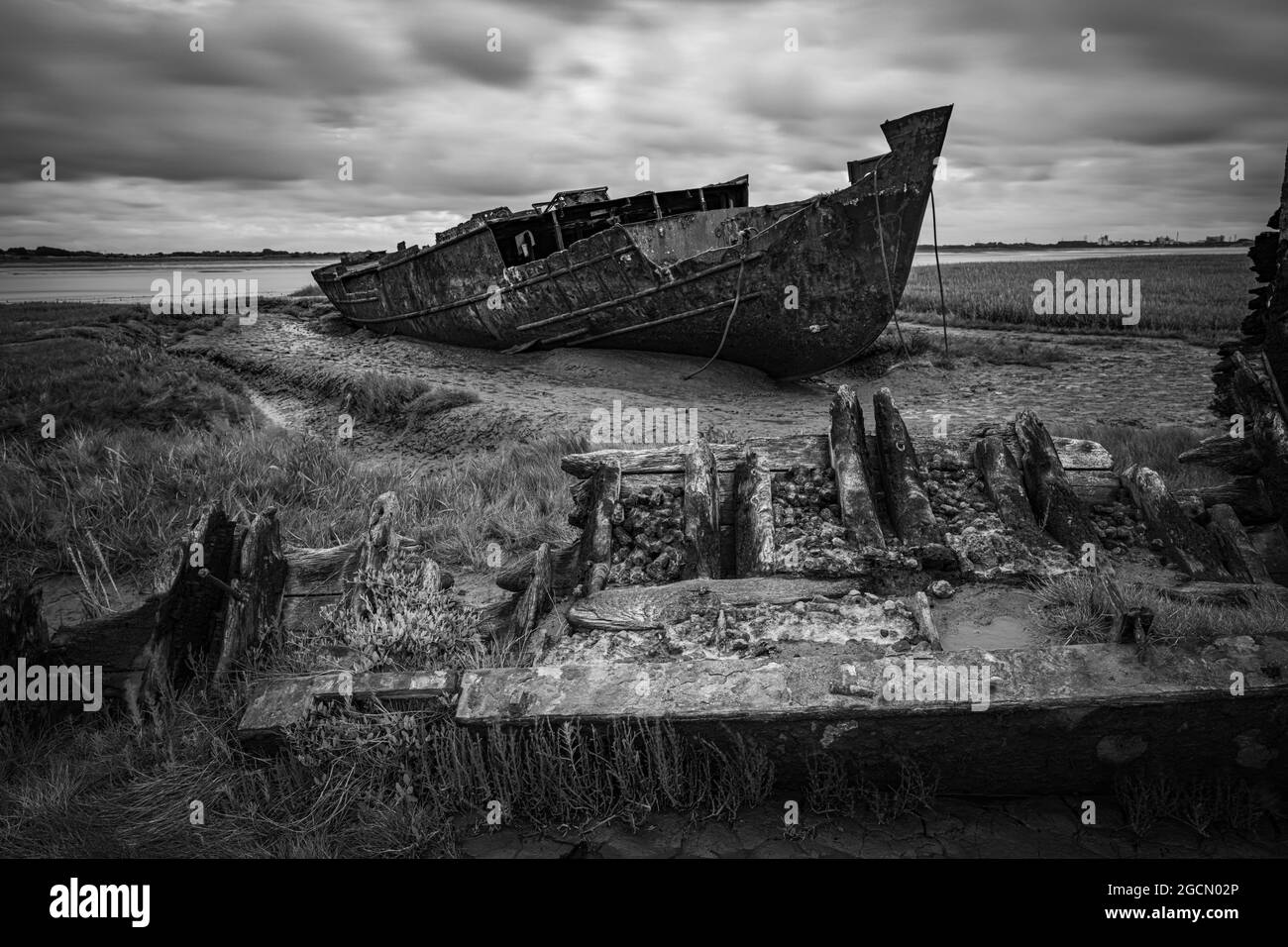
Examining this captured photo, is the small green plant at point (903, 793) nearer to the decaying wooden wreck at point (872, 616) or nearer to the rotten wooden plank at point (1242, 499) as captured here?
the decaying wooden wreck at point (872, 616)

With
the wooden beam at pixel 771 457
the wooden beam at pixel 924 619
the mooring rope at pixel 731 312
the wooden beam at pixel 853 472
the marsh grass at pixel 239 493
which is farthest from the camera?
the mooring rope at pixel 731 312

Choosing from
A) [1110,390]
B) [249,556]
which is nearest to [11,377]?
[249,556]

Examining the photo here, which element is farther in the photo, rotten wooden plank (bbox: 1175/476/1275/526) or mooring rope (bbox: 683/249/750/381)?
mooring rope (bbox: 683/249/750/381)

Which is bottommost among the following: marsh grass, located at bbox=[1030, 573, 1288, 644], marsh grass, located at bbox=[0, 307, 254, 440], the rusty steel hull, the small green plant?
the small green plant

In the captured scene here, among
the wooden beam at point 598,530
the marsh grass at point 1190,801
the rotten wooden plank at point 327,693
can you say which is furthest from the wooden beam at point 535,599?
the marsh grass at point 1190,801

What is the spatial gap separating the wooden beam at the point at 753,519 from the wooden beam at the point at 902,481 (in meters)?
0.71

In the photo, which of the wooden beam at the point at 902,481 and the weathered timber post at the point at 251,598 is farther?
the wooden beam at the point at 902,481

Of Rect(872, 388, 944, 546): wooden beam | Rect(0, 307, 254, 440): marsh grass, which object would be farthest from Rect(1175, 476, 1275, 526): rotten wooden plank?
Rect(0, 307, 254, 440): marsh grass

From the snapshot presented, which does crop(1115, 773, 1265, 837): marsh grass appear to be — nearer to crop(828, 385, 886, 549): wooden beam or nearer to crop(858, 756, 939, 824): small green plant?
crop(858, 756, 939, 824): small green plant

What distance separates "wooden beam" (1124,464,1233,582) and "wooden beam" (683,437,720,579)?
2.38 meters

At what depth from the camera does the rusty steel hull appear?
11797mm

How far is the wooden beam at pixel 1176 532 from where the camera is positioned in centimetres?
394
